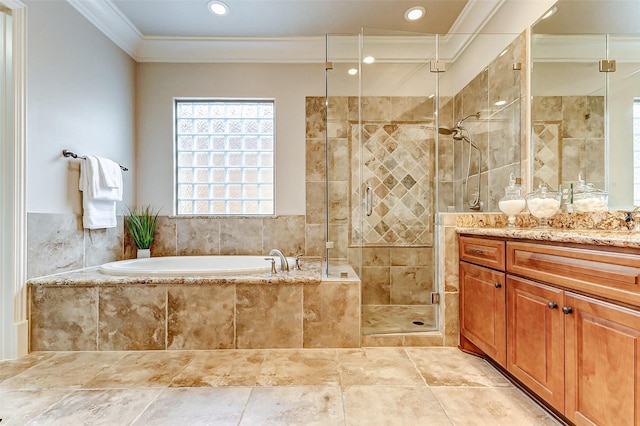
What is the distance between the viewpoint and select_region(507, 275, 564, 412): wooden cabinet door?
114cm

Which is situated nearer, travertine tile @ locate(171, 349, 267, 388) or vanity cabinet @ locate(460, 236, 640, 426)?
vanity cabinet @ locate(460, 236, 640, 426)

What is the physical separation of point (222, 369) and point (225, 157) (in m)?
2.10

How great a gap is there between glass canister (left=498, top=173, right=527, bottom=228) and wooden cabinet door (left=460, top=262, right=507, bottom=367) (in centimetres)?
40

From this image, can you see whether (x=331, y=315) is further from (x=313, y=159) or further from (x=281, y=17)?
(x=281, y=17)

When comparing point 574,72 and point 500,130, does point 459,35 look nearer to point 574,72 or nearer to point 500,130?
point 500,130

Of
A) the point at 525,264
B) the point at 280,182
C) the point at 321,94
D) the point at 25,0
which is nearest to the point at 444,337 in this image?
the point at 525,264

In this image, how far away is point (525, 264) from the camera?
4.40ft

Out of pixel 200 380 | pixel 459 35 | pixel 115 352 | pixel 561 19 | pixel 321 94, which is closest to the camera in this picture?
pixel 200 380

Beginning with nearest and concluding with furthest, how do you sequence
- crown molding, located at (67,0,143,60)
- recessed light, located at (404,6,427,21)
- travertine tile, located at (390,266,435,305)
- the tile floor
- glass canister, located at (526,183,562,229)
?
the tile floor → glass canister, located at (526,183,562,229) → travertine tile, located at (390,266,435,305) → crown molding, located at (67,0,143,60) → recessed light, located at (404,6,427,21)

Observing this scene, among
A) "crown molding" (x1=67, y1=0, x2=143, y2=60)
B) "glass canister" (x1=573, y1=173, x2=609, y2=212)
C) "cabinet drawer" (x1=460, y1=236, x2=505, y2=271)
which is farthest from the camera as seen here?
"crown molding" (x1=67, y1=0, x2=143, y2=60)

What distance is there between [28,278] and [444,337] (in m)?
2.65

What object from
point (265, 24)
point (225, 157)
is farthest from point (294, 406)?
point (265, 24)

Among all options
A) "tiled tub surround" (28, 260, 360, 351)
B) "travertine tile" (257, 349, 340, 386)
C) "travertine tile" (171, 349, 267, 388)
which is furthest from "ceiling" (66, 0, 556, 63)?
"travertine tile" (171, 349, 267, 388)

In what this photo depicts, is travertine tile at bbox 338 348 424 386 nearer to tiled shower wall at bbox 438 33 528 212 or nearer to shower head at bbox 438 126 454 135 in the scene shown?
tiled shower wall at bbox 438 33 528 212
